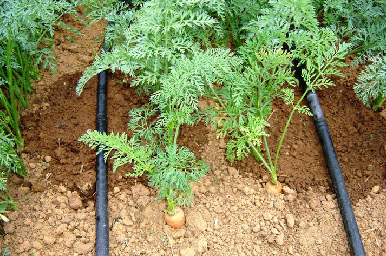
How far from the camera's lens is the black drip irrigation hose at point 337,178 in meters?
2.43

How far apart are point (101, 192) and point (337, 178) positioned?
1587mm

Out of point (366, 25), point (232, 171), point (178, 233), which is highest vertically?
point (366, 25)

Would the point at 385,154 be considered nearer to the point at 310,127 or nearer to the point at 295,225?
the point at 310,127

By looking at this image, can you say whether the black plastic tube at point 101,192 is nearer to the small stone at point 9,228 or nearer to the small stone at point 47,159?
the small stone at point 47,159

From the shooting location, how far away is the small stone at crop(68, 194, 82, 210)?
→ 2537mm

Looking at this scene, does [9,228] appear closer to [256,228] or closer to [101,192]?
[101,192]

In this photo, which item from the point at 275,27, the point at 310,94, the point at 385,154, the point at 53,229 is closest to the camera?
the point at 275,27

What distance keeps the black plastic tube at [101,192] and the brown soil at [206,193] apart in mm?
70

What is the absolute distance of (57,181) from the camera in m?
2.66

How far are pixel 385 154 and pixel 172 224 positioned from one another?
164 cm

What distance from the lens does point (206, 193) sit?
8.73 ft

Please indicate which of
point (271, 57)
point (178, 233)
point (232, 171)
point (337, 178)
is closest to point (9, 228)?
point (178, 233)

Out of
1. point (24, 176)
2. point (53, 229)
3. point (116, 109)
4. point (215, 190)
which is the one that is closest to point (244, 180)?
point (215, 190)

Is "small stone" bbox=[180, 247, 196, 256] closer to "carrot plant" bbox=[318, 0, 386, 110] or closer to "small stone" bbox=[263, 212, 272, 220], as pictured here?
"small stone" bbox=[263, 212, 272, 220]
